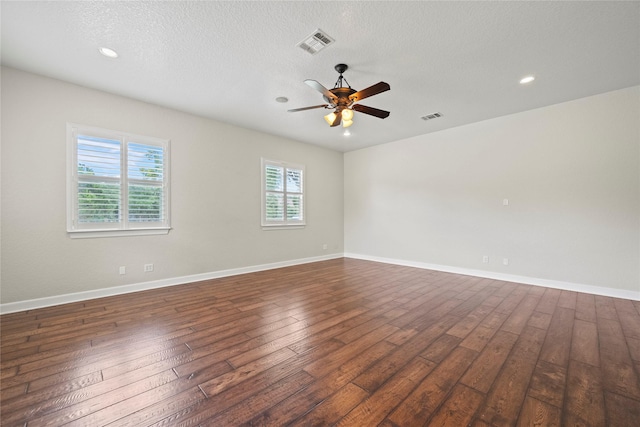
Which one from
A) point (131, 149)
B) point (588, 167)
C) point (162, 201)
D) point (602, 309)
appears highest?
point (131, 149)

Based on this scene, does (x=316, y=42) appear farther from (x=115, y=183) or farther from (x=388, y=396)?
(x=115, y=183)

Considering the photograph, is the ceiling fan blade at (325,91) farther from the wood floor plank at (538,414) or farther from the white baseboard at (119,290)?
the white baseboard at (119,290)

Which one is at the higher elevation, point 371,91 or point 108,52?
point 108,52

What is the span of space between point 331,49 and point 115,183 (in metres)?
3.53

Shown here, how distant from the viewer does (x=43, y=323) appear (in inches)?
107

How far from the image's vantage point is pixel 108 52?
2779mm

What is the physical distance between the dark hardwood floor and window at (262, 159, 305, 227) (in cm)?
241

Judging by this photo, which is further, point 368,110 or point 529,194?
point 529,194

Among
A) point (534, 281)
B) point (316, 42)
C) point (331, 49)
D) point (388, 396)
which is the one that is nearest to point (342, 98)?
point (331, 49)

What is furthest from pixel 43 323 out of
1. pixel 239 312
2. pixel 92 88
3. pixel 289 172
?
pixel 289 172

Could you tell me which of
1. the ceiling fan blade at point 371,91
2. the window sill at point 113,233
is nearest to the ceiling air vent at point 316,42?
the ceiling fan blade at point 371,91

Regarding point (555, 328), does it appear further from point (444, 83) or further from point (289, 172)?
point (289, 172)

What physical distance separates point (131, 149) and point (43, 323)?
2.46 m

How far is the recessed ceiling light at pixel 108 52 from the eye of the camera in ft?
8.95
